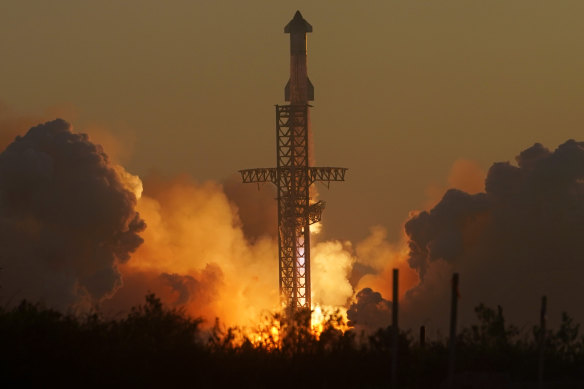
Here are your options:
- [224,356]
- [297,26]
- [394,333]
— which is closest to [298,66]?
[297,26]

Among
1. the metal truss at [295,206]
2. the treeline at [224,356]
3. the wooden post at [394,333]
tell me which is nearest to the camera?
the treeline at [224,356]

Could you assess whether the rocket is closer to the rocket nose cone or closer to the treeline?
the rocket nose cone

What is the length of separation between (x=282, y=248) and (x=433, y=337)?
8302 cm

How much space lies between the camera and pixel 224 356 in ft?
175

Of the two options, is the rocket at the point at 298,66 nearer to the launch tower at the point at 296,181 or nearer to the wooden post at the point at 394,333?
the launch tower at the point at 296,181

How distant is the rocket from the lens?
15075 cm

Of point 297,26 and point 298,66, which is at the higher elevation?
point 297,26

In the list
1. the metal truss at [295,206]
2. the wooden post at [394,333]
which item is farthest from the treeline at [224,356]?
the metal truss at [295,206]

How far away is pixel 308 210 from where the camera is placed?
14950cm

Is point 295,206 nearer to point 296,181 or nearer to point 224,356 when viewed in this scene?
point 296,181

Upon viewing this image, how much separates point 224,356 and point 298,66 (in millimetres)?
100943

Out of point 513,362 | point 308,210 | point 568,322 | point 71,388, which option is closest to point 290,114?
point 308,210

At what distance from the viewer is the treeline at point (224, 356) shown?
1922 inches

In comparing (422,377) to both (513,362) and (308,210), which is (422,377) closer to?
(513,362)
